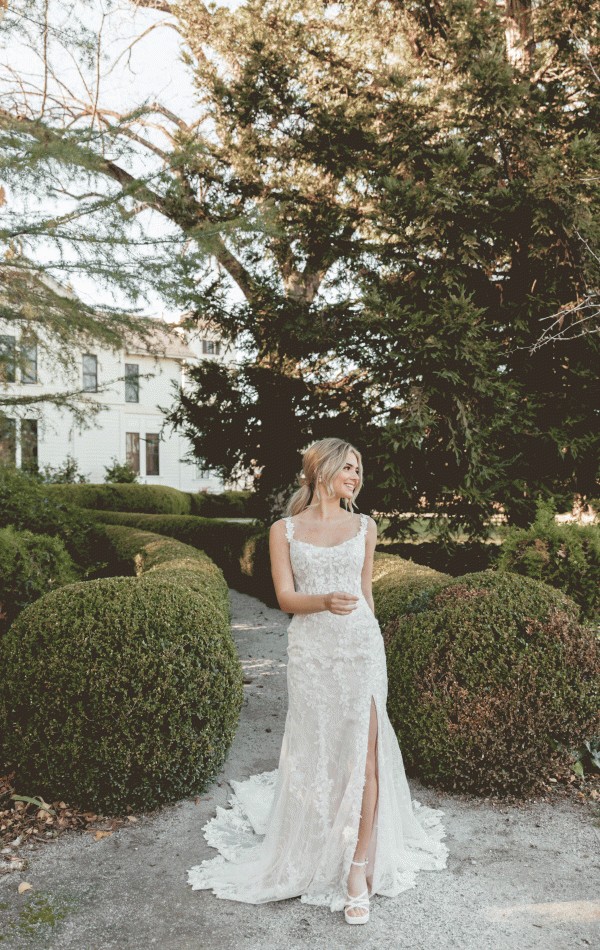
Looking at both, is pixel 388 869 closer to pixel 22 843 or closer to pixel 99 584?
pixel 22 843

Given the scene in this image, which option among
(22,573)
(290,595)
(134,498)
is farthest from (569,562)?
(134,498)

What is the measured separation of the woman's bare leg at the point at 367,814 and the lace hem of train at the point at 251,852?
0.11 metres

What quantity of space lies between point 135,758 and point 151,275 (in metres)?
4.42

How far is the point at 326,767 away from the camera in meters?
3.16

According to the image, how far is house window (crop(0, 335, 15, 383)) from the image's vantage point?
686 cm

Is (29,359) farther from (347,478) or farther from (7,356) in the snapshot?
(347,478)

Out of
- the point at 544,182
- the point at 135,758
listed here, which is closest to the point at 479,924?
the point at 135,758

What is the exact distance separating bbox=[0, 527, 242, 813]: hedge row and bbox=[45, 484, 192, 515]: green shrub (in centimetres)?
1644

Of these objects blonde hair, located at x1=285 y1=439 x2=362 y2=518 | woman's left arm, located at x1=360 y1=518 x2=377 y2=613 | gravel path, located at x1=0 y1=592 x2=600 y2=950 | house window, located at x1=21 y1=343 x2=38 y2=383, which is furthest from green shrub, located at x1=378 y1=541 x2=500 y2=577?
blonde hair, located at x1=285 y1=439 x2=362 y2=518

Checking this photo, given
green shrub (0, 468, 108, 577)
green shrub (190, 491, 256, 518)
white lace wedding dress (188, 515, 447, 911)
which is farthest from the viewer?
green shrub (190, 491, 256, 518)

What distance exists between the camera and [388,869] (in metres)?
3.15

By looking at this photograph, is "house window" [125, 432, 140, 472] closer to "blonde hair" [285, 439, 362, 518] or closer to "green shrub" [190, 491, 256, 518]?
"green shrub" [190, 491, 256, 518]

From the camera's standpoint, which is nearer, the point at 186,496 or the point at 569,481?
the point at 569,481

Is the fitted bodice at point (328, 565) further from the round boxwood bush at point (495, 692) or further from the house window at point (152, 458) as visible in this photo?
the house window at point (152, 458)
